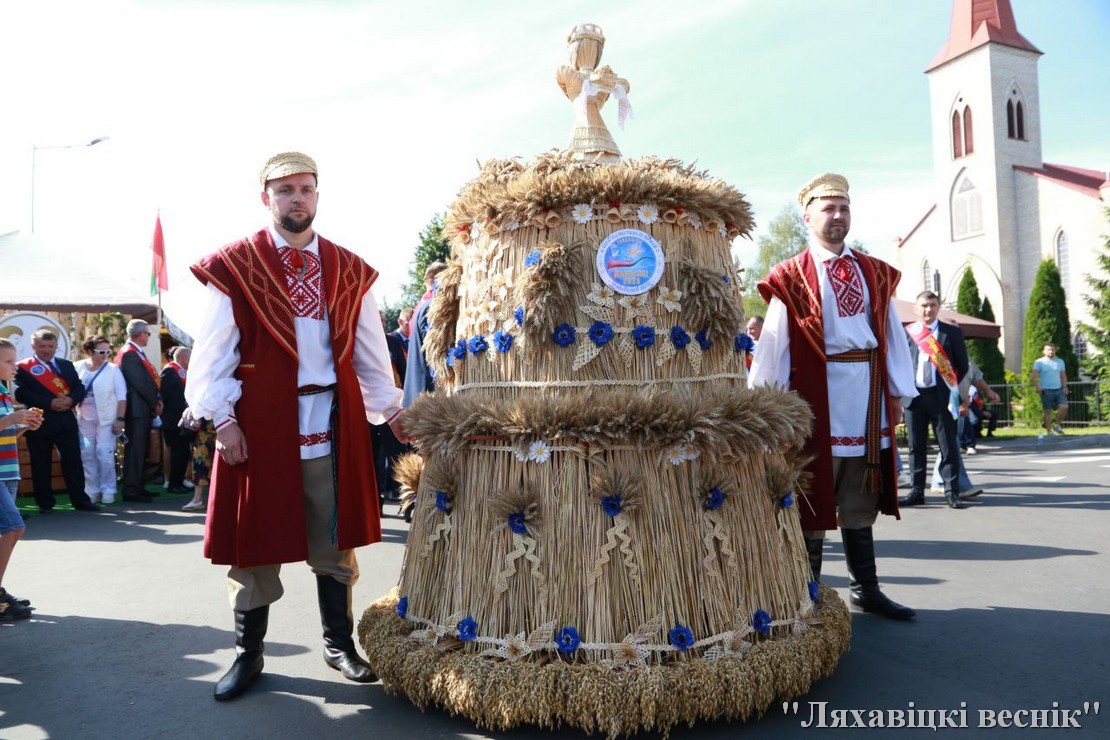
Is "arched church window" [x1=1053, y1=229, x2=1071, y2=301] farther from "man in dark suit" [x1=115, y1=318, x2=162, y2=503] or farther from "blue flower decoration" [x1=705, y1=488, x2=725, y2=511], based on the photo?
"blue flower decoration" [x1=705, y1=488, x2=725, y2=511]

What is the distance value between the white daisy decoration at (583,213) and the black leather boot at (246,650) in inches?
81.6

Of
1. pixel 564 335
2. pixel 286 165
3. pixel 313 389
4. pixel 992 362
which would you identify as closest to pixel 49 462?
pixel 313 389

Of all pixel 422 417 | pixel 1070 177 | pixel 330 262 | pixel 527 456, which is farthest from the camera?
pixel 1070 177

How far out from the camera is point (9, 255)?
596 inches

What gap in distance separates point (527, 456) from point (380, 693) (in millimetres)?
1208

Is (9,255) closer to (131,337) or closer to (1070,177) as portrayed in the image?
(131,337)

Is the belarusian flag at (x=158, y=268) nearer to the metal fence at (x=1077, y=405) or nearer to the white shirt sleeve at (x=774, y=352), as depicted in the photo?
the white shirt sleeve at (x=774, y=352)

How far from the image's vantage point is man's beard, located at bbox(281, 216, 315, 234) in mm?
3512

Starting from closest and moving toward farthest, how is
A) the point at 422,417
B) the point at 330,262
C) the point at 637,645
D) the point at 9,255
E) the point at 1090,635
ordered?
1. the point at 637,645
2. the point at 422,417
3. the point at 330,262
4. the point at 1090,635
5. the point at 9,255

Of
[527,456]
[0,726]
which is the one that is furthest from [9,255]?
[527,456]

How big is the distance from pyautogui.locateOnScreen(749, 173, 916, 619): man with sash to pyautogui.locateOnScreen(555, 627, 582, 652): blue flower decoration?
62.2 inches

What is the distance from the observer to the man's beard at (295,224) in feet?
11.5

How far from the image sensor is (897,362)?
430cm

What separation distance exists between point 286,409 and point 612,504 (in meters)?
1.38
